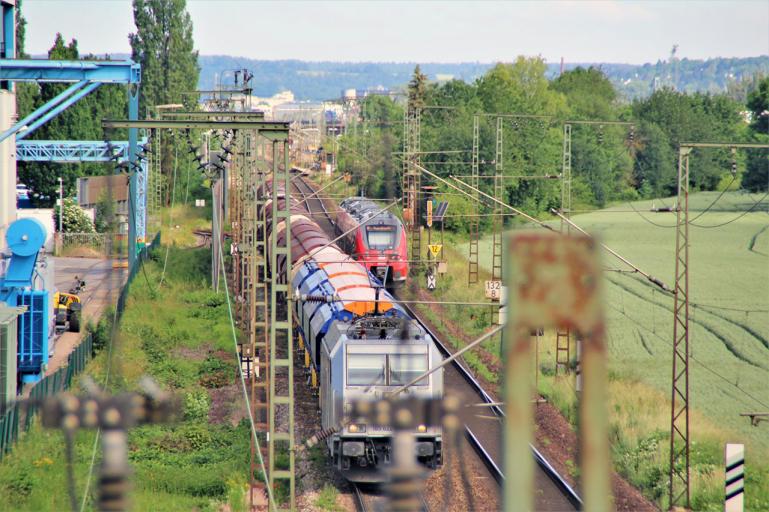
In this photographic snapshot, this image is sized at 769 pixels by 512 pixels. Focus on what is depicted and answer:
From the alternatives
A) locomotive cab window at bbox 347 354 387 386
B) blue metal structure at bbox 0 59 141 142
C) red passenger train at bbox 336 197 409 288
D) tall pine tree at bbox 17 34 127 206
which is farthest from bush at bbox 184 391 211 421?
tall pine tree at bbox 17 34 127 206

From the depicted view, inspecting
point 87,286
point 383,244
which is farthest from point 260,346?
point 87,286

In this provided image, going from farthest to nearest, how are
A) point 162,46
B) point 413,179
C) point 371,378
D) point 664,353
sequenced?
point 162,46 < point 413,179 < point 664,353 < point 371,378

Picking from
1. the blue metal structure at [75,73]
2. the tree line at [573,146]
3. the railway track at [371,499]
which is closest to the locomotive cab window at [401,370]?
the railway track at [371,499]

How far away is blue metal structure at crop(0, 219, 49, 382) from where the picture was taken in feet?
69.3

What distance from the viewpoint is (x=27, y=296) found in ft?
75.3

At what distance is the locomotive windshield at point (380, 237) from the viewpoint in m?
34.9

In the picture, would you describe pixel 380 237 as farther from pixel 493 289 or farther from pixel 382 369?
pixel 382 369

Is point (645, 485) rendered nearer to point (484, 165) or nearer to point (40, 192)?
point (484, 165)

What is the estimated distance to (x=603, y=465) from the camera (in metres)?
3.67

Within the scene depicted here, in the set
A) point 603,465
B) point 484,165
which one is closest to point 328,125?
point 484,165

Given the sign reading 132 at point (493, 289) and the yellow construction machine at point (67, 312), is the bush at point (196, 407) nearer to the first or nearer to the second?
the yellow construction machine at point (67, 312)

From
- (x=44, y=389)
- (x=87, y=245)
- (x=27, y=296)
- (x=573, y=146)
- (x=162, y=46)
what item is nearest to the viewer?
(x=44, y=389)

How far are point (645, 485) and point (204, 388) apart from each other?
10361 mm

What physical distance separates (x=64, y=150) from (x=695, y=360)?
95.9ft
